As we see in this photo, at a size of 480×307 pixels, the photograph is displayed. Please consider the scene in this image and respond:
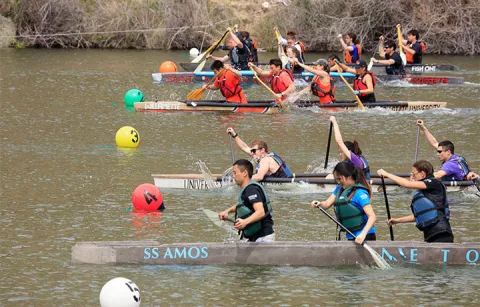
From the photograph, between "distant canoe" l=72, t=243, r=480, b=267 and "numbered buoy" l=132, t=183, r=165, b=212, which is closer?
"distant canoe" l=72, t=243, r=480, b=267

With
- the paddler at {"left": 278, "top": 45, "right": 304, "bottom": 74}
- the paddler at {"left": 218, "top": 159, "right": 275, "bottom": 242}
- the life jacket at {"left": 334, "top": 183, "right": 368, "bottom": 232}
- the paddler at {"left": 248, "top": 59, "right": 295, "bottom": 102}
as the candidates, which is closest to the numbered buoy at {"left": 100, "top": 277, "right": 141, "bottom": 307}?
the paddler at {"left": 218, "top": 159, "right": 275, "bottom": 242}

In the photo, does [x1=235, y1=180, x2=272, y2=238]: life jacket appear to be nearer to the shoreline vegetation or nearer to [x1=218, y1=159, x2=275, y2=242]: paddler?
[x1=218, y1=159, x2=275, y2=242]: paddler

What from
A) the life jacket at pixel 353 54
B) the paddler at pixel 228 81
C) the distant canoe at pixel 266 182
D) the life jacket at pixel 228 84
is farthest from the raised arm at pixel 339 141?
the life jacket at pixel 353 54

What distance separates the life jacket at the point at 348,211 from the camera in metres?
11.0

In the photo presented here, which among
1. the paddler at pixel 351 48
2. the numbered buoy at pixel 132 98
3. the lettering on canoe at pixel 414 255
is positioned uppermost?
the paddler at pixel 351 48

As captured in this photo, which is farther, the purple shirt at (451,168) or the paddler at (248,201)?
the purple shirt at (451,168)

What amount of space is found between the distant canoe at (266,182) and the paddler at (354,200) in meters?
3.57

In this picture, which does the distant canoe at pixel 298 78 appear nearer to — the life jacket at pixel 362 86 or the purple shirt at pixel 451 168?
the life jacket at pixel 362 86

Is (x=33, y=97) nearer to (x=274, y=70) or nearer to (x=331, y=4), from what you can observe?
(x=274, y=70)

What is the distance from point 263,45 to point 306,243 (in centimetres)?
2711

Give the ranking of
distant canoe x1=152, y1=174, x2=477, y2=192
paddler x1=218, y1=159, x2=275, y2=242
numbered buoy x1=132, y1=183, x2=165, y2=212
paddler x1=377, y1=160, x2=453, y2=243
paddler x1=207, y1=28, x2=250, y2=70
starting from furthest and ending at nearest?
paddler x1=207, y1=28, x2=250, y2=70
distant canoe x1=152, y1=174, x2=477, y2=192
numbered buoy x1=132, y1=183, x2=165, y2=212
paddler x1=377, y1=160, x2=453, y2=243
paddler x1=218, y1=159, x2=275, y2=242

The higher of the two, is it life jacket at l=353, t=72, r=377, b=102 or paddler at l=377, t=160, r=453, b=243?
life jacket at l=353, t=72, r=377, b=102

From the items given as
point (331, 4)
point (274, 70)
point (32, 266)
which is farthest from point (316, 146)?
point (331, 4)

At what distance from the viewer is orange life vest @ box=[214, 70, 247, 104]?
2253cm
